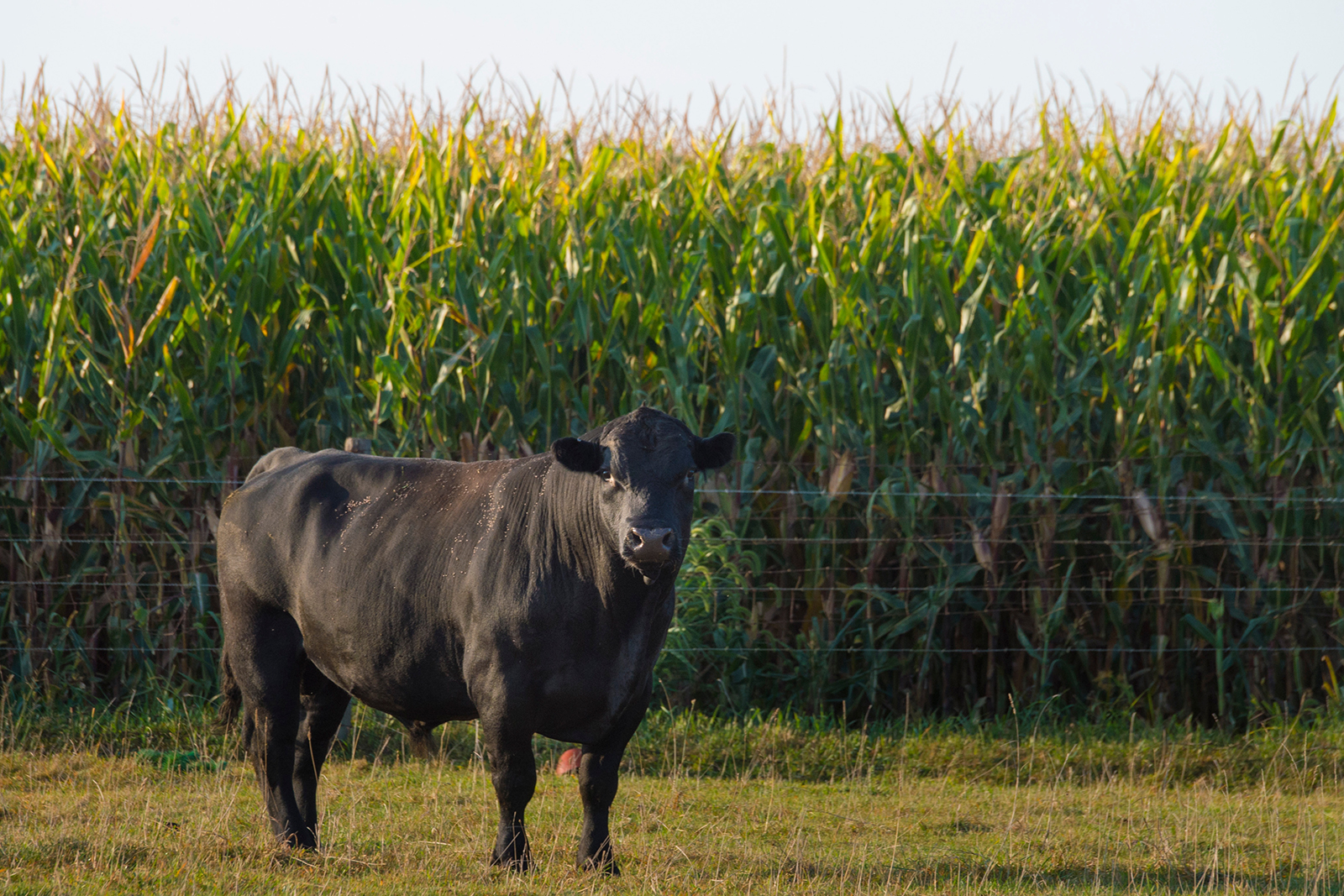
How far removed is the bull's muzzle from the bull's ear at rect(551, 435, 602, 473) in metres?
0.36

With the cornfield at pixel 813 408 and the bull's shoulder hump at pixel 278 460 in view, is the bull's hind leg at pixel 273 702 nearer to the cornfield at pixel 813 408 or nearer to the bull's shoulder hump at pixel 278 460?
the bull's shoulder hump at pixel 278 460

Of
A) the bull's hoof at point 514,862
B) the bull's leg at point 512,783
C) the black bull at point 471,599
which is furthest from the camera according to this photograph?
the bull's hoof at point 514,862

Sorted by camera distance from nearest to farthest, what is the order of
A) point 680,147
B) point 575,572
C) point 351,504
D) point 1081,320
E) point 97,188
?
1. point 575,572
2. point 351,504
3. point 1081,320
4. point 97,188
5. point 680,147

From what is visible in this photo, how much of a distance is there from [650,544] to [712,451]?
52 cm

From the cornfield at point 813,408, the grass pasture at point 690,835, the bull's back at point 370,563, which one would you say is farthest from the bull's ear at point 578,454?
the cornfield at point 813,408

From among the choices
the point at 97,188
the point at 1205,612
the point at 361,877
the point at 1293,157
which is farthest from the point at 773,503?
the point at 97,188

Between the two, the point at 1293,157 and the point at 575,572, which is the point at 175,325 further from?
the point at 1293,157

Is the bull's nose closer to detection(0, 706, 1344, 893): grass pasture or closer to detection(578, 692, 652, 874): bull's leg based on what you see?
detection(578, 692, 652, 874): bull's leg

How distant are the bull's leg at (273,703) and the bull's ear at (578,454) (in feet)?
5.33

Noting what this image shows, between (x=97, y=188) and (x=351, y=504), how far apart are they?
14.8 ft

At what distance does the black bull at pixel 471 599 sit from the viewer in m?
4.49

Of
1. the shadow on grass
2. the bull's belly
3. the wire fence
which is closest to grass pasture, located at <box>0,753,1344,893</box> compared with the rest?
the shadow on grass

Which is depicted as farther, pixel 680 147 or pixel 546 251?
pixel 680 147

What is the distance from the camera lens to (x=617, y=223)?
26.0 ft
